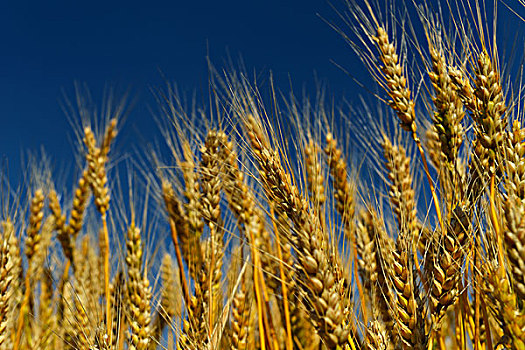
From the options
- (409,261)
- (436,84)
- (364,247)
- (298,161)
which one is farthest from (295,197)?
(364,247)

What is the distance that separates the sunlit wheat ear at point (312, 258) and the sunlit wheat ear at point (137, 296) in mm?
996

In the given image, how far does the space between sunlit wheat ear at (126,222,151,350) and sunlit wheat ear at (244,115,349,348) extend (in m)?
1.00

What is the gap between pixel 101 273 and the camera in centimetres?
336

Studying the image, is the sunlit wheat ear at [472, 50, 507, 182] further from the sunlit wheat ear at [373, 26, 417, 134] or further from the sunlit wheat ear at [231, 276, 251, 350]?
the sunlit wheat ear at [231, 276, 251, 350]

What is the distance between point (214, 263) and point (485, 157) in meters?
1.28

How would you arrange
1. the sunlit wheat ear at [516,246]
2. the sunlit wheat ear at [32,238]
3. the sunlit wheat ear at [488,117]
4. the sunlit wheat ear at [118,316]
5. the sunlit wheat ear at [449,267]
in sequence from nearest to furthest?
the sunlit wheat ear at [516,246]
the sunlit wheat ear at [449,267]
the sunlit wheat ear at [488,117]
the sunlit wheat ear at [118,316]
the sunlit wheat ear at [32,238]

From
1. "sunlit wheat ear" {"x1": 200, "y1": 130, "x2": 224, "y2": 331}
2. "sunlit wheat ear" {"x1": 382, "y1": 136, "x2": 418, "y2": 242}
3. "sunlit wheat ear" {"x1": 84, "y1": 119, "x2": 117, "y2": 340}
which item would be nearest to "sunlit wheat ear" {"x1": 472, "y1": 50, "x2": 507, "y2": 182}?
"sunlit wheat ear" {"x1": 382, "y1": 136, "x2": 418, "y2": 242}

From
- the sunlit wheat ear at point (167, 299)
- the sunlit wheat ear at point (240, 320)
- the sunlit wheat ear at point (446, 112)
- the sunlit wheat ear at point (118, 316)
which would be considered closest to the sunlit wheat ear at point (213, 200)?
the sunlit wheat ear at point (240, 320)

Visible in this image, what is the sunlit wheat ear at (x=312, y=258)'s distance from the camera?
4.10ft

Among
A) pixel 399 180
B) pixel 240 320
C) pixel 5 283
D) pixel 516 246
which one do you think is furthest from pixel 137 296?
pixel 516 246

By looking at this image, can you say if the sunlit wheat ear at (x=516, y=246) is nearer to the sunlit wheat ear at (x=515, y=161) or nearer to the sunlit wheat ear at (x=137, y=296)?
the sunlit wheat ear at (x=515, y=161)

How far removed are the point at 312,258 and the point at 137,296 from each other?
117 cm

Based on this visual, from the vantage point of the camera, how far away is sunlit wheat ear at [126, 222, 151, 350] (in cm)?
198

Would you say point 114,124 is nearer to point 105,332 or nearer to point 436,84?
point 105,332
